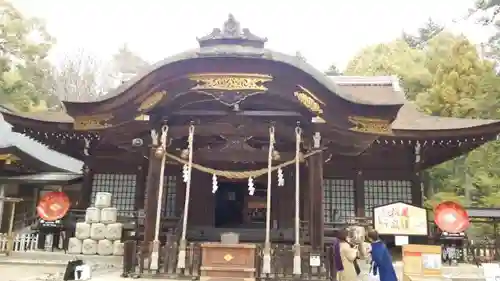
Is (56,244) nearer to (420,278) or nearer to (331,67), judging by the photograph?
(420,278)

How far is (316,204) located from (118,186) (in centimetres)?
740

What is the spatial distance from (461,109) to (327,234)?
32.3 ft

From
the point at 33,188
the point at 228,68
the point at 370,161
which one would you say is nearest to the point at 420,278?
the point at 228,68

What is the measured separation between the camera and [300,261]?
289 inches

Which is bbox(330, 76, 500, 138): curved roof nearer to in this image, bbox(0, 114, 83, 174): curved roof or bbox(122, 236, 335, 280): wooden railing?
bbox(122, 236, 335, 280): wooden railing

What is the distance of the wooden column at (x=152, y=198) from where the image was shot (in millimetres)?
8132

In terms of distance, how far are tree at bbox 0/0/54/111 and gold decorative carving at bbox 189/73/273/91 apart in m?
20.2

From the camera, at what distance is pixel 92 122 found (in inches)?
340

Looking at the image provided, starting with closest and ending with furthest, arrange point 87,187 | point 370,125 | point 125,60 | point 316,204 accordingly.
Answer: point 316,204
point 370,125
point 87,187
point 125,60

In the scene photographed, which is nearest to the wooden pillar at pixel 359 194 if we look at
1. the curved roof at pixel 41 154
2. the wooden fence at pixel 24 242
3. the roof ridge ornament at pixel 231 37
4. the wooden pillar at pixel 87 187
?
the roof ridge ornament at pixel 231 37

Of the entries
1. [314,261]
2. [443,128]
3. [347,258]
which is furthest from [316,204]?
[443,128]

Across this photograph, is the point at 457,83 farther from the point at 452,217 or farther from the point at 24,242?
the point at 24,242

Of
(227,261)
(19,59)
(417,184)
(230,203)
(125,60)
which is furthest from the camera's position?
(125,60)

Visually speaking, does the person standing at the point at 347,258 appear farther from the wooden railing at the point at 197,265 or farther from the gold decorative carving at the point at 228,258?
the gold decorative carving at the point at 228,258
